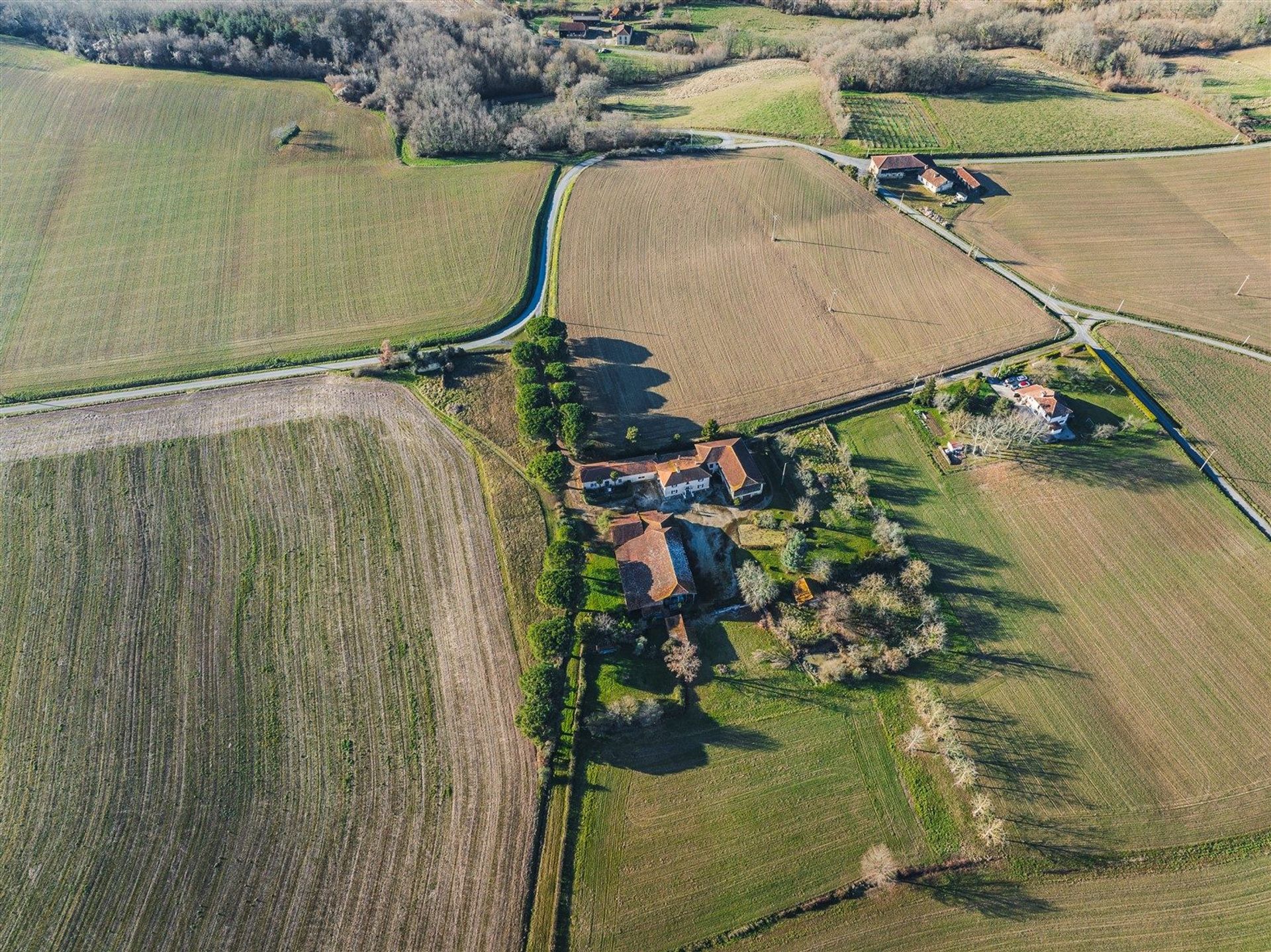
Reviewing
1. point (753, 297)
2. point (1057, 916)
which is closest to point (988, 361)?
point (753, 297)

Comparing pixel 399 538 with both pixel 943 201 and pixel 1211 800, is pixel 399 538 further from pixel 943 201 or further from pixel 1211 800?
pixel 943 201

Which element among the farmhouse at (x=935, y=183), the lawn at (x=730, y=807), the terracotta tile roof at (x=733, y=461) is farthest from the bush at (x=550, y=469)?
the farmhouse at (x=935, y=183)

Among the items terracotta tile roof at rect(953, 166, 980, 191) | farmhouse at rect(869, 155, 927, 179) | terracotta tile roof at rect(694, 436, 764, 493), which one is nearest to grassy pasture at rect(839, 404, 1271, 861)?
terracotta tile roof at rect(694, 436, 764, 493)

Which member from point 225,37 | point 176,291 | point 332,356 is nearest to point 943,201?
point 332,356

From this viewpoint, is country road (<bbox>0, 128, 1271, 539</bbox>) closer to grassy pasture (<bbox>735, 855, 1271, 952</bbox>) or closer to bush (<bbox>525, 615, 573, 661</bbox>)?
grassy pasture (<bbox>735, 855, 1271, 952</bbox>)

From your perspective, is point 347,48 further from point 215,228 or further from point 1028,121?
point 1028,121

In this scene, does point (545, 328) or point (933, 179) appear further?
point (933, 179)

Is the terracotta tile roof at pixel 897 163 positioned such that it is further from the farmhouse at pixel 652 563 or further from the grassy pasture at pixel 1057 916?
the grassy pasture at pixel 1057 916
